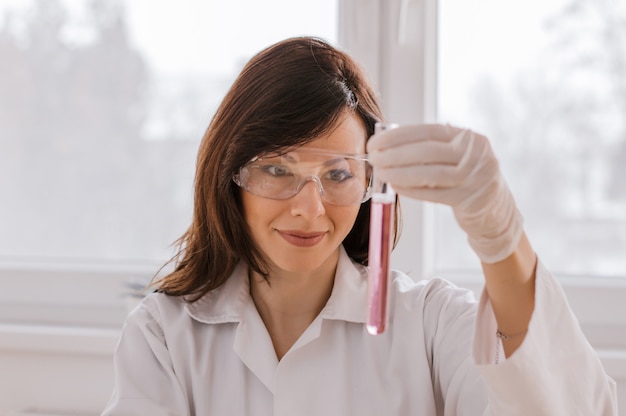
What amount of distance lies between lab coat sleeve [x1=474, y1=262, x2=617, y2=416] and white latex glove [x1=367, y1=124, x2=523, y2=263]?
0.16 m

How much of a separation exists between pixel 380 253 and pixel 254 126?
0.46 metres

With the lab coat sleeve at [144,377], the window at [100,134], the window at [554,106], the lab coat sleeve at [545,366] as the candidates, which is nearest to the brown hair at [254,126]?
the lab coat sleeve at [144,377]

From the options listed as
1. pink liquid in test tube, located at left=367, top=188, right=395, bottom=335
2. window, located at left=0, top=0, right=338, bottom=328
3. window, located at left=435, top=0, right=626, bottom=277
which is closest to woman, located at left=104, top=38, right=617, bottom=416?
pink liquid in test tube, located at left=367, top=188, right=395, bottom=335

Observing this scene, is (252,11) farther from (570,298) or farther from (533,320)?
(533,320)

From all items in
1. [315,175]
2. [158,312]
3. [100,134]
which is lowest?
[158,312]

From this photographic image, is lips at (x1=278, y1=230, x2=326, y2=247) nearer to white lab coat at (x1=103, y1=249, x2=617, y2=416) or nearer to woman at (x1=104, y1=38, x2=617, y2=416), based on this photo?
woman at (x1=104, y1=38, x2=617, y2=416)

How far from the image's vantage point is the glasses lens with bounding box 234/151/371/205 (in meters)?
1.46

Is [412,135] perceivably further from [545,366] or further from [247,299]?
[247,299]

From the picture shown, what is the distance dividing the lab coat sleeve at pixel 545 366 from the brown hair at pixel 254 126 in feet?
1.60

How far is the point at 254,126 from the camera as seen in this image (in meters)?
1.49

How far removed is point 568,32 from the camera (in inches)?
90.0

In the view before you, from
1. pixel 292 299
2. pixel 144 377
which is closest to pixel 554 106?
pixel 292 299

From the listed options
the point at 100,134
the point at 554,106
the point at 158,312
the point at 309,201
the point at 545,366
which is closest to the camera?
the point at 545,366

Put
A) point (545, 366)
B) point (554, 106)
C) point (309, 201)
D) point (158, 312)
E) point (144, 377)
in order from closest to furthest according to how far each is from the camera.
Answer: point (545, 366), point (309, 201), point (144, 377), point (158, 312), point (554, 106)
